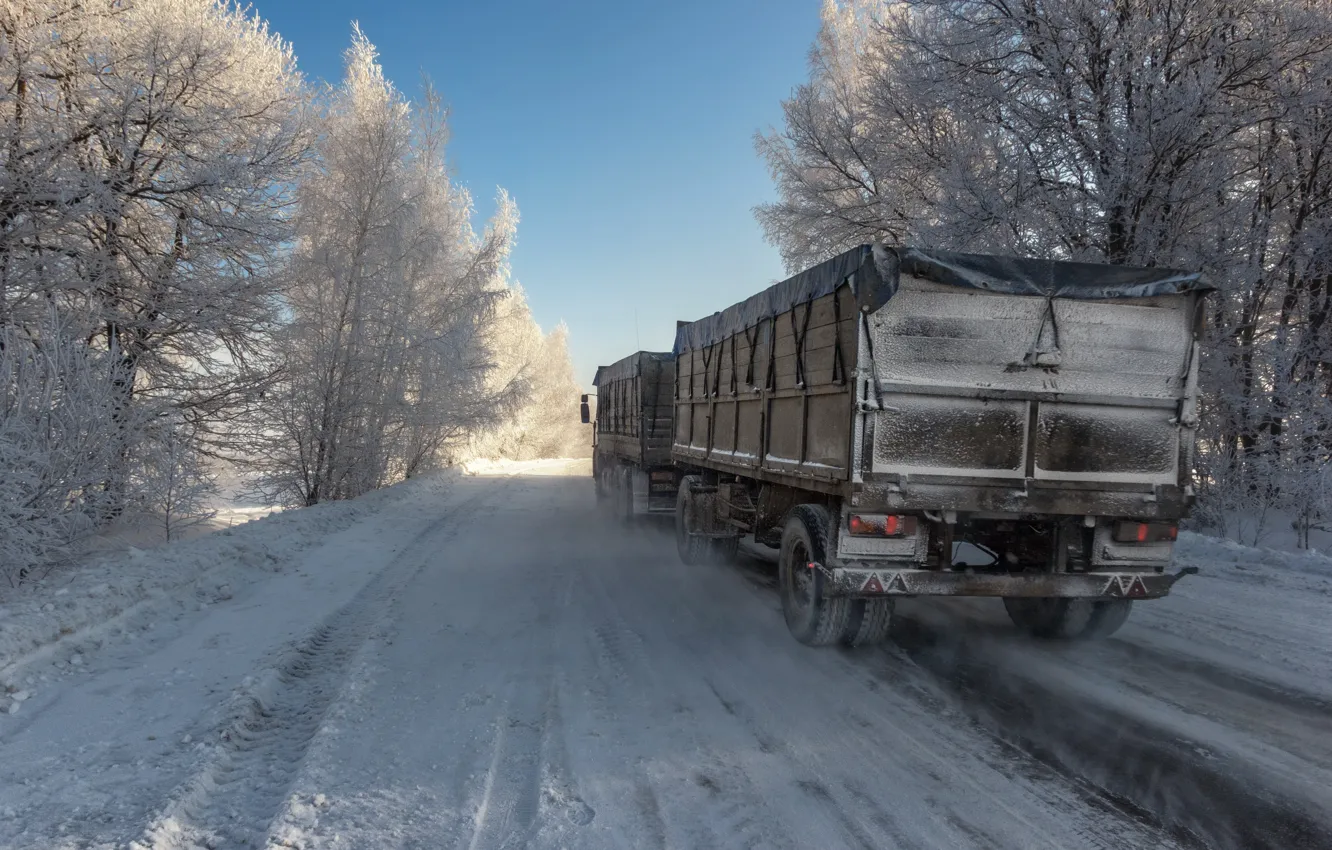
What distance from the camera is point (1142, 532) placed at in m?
5.07

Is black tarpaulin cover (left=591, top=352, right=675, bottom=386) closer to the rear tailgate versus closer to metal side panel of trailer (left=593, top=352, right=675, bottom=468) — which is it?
metal side panel of trailer (left=593, top=352, right=675, bottom=468)

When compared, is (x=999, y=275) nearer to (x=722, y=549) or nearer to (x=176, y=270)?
(x=722, y=549)

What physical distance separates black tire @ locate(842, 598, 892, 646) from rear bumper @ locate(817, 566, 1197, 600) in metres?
0.46

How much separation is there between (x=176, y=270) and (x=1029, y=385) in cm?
1067

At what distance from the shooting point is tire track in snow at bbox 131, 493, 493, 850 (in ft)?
9.50

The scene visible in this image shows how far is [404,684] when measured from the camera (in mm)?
4555

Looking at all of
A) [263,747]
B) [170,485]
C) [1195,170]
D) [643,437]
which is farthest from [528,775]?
[1195,170]

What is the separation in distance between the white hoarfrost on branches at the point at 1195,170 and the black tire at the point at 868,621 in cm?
761

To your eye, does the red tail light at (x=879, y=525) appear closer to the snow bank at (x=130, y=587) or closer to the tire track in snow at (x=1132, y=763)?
the tire track in snow at (x=1132, y=763)

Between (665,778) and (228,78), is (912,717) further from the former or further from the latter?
(228,78)

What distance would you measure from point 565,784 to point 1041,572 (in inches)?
140

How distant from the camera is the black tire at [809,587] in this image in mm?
5234

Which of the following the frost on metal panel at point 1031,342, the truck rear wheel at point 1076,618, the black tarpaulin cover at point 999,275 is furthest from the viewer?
the truck rear wheel at point 1076,618

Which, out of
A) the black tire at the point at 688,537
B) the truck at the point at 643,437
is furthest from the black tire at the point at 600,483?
the black tire at the point at 688,537
